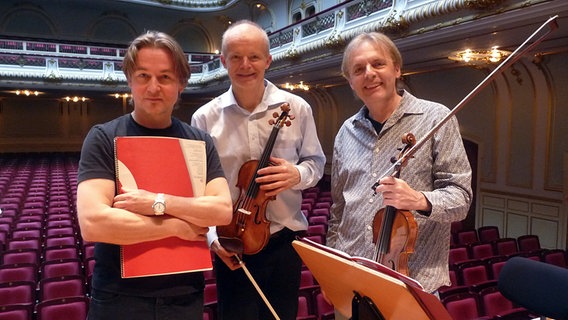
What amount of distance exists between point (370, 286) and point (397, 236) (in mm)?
397

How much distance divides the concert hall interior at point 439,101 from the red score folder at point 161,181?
1.46 feet

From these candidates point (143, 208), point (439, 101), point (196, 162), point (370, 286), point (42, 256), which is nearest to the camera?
point (370, 286)

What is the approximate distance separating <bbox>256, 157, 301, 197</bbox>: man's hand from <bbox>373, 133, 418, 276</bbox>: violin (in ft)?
1.27

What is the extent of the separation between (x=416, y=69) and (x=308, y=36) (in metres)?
2.45

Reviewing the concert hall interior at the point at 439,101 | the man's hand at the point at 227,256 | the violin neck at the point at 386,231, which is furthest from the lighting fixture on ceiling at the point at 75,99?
the violin neck at the point at 386,231

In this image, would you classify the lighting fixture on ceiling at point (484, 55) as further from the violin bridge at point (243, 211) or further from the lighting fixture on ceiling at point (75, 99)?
the lighting fixture on ceiling at point (75, 99)

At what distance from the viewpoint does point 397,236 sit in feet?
4.71

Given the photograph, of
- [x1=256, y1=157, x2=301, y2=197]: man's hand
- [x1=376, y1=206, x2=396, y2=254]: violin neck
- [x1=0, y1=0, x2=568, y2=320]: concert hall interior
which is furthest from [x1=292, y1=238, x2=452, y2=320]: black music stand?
[x1=0, y1=0, x2=568, y2=320]: concert hall interior

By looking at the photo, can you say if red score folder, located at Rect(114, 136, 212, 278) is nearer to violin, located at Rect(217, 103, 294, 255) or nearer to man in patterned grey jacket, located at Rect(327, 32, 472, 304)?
violin, located at Rect(217, 103, 294, 255)

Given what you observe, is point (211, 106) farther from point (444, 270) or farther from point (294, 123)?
point (444, 270)

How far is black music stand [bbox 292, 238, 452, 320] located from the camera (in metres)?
0.99

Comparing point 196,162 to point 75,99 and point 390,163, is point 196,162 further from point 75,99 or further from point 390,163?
point 75,99

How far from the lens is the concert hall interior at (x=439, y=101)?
4262 millimetres

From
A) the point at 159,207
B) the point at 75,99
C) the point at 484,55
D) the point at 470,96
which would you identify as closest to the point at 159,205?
the point at 159,207
